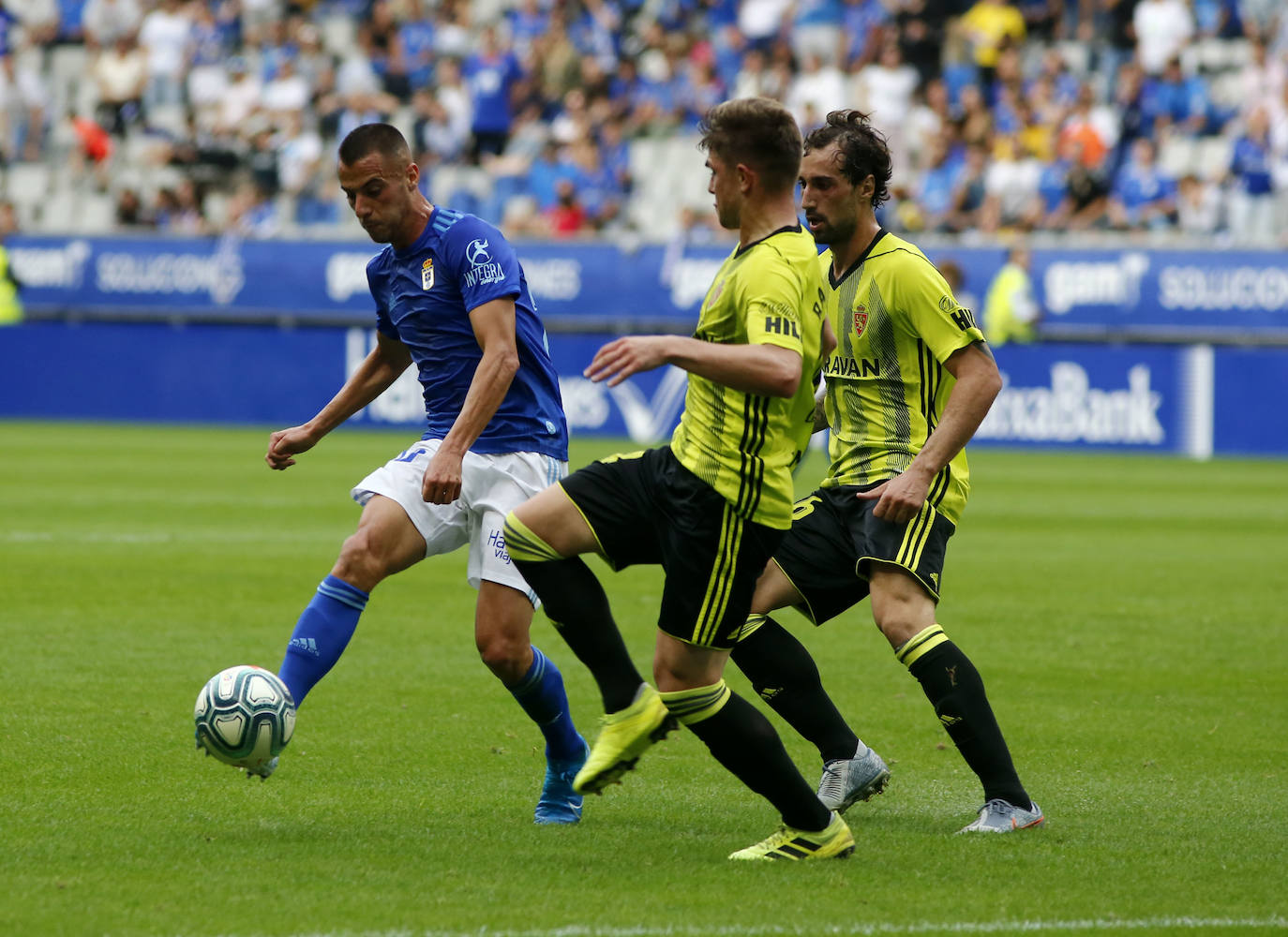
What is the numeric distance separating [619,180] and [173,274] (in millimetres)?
6343

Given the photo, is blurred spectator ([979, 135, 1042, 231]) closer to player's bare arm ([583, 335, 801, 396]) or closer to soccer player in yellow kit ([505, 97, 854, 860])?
soccer player in yellow kit ([505, 97, 854, 860])

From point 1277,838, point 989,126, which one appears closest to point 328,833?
point 1277,838

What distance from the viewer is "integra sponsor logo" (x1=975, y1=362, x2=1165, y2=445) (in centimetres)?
2150

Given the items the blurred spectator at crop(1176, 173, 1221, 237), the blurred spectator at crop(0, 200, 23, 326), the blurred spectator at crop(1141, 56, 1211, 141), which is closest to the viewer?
the blurred spectator at crop(1176, 173, 1221, 237)

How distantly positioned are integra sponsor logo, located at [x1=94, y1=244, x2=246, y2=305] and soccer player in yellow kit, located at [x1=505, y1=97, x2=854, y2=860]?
20524 mm

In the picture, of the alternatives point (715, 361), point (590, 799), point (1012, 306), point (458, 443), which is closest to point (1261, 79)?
point (1012, 306)

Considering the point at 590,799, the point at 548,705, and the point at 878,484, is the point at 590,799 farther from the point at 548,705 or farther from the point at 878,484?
the point at 878,484

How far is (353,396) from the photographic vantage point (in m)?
6.14

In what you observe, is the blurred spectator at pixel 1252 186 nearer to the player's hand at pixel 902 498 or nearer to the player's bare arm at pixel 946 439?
the player's bare arm at pixel 946 439

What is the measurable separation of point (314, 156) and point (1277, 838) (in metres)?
24.0

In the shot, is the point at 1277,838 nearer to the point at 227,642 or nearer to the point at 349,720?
the point at 349,720

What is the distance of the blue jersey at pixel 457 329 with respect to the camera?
18.7ft

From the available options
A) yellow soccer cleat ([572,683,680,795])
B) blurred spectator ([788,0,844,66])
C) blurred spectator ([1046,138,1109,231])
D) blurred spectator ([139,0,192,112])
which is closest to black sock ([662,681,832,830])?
yellow soccer cleat ([572,683,680,795])

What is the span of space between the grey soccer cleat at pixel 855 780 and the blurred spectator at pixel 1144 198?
18.7 metres
